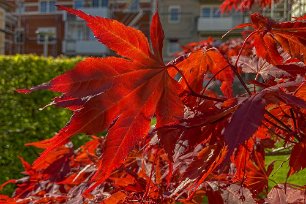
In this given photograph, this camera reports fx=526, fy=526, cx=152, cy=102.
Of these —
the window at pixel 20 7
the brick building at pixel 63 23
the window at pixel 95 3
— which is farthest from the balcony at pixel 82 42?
the window at pixel 20 7

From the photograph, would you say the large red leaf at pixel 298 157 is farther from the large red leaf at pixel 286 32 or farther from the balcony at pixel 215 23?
the balcony at pixel 215 23

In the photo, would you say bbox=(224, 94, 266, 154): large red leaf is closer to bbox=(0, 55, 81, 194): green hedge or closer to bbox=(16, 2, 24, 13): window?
bbox=(0, 55, 81, 194): green hedge

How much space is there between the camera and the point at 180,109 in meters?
0.61

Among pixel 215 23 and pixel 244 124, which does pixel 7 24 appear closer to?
pixel 215 23

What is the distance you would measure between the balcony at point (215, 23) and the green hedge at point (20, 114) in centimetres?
1963

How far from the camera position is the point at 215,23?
2523 centimetres

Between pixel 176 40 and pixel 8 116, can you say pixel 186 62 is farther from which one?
pixel 176 40

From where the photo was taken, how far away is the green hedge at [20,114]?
15.4 ft

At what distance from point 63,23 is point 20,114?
23949 millimetres

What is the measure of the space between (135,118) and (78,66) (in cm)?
9

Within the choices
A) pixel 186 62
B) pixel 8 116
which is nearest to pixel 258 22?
pixel 186 62

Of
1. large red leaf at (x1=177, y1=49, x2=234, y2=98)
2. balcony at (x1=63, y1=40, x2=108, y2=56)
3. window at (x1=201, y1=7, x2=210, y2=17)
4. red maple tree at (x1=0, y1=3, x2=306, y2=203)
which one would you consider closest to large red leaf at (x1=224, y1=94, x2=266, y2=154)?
red maple tree at (x1=0, y1=3, x2=306, y2=203)

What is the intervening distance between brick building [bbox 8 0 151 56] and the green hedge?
19.9 metres

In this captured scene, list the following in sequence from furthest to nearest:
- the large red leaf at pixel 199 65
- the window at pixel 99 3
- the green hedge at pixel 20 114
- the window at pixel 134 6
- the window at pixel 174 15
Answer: the window at pixel 99 3, the window at pixel 134 6, the window at pixel 174 15, the green hedge at pixel 20 114, the large red leaf at pixel 199 65
